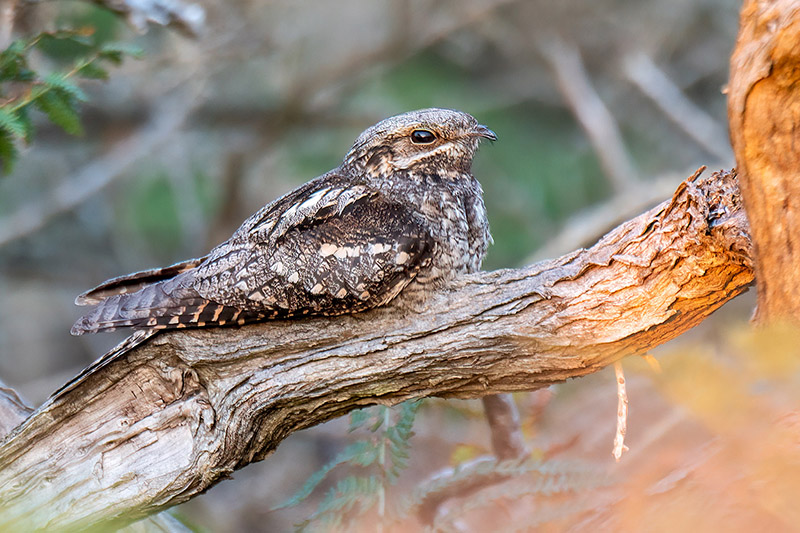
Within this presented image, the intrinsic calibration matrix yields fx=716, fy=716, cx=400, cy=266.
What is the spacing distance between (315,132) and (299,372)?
801 cm

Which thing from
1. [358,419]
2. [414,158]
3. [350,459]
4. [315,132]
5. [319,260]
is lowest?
[350,459]

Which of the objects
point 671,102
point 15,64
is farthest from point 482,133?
point 671,102

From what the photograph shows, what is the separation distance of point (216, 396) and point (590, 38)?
364 inches

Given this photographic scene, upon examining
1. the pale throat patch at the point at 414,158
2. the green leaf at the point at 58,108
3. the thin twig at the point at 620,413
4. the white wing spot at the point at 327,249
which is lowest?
the thin twig at the point at 620,413

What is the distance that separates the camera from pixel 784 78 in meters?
1.76

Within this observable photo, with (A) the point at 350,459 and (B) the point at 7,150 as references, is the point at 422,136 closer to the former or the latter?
(A) the point at 350,459

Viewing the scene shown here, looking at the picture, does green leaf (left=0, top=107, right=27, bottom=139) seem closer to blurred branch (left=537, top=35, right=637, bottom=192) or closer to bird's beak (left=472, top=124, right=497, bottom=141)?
bird's beak (left=472, top=124, right=497, bottom=141)

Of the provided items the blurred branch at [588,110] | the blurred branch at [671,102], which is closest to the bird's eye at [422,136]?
the blurred branch at [588,110]

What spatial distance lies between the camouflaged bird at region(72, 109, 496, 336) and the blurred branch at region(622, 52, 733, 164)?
6.47 metres

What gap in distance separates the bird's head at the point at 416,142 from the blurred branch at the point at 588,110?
5.66m

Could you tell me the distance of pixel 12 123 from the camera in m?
3.29

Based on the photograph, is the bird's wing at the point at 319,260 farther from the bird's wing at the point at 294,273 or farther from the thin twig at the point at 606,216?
the thin twig at the point at 606,216

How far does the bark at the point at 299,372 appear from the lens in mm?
2564

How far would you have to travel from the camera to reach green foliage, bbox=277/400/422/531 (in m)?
3.43
